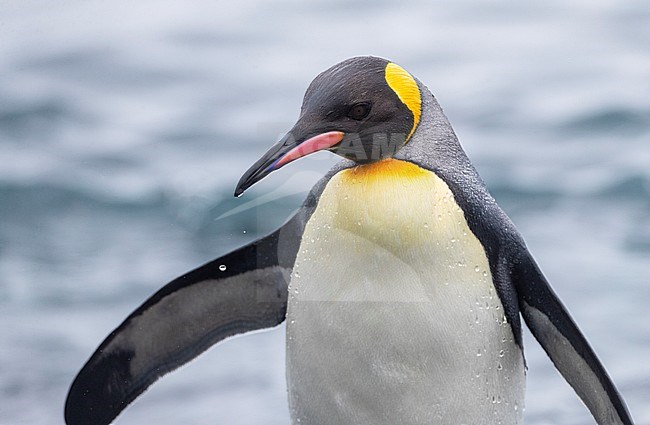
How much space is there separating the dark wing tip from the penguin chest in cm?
49

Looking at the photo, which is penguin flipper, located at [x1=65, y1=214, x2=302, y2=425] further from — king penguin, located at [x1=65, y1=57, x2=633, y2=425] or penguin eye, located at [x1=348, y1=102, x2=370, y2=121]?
penguin eye, located at [x1=348, y1=102, x2=370, y2=121]

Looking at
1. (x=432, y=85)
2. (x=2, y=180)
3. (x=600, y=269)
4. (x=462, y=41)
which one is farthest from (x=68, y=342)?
(x=462, y=41)

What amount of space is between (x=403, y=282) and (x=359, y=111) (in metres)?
0.38

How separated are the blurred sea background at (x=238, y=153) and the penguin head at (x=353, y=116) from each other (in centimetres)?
29

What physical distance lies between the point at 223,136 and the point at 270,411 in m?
2.66

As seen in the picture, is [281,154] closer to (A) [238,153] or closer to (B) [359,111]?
(B) [359,111]

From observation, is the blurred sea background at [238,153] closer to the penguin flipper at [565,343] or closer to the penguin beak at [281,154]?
the penguin beak at [281,154]

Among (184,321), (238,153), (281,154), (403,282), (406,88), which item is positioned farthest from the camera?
(238,153)

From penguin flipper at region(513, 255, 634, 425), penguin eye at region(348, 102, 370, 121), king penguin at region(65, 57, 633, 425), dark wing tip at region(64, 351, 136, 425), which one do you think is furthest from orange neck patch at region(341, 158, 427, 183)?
dark wing tip at region(64, 351, 136, 425)

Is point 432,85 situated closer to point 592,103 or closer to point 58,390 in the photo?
point 592,103

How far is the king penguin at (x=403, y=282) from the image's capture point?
222 centimetres

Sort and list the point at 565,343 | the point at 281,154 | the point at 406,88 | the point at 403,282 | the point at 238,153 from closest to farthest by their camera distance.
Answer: the point at 281,154
the point at 406,88
the point at 403,282
the point at 565,343
the point at 238,153

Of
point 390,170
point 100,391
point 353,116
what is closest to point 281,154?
point 353,116

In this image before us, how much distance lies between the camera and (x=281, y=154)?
6.73ft
